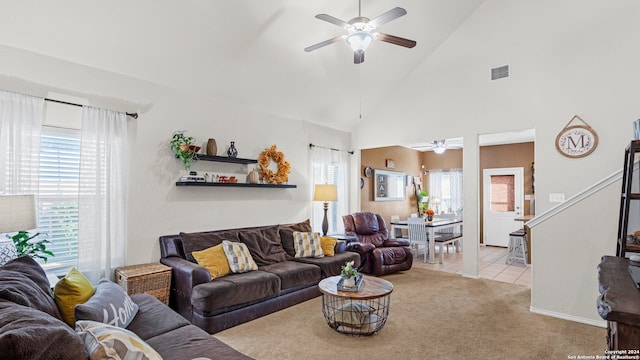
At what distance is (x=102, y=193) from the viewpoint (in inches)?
136

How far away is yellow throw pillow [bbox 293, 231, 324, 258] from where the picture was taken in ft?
15.3

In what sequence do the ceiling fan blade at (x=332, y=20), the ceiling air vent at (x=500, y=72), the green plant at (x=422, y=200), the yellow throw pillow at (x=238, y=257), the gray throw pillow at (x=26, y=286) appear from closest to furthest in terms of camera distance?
the gray throw pillow at (x=26, y=286) → the ceiling fan blade at (x=332, y=20) → the yellow throw pillow at (x=238, y=257) → the ceiling air vent at (x=500, y=72) → the green plant at (x=422, y=200)

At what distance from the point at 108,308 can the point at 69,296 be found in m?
0.28

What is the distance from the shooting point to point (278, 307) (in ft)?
12.3

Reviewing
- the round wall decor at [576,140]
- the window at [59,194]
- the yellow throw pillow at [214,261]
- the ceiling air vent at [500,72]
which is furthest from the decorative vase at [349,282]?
the ceiling air vent at [500,72]

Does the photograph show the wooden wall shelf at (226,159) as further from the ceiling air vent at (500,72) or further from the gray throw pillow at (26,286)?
the ceiling air vent at (500,72)

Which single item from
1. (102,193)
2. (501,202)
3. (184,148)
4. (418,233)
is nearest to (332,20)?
(184,148)

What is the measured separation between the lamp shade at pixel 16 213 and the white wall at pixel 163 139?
1.28 metres

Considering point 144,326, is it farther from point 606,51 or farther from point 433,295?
point 606,51

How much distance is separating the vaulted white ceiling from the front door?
4205 millimetres

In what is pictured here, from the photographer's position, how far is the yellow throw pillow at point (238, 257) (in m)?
3.76

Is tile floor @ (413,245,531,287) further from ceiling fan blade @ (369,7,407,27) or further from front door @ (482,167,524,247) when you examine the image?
ceiling fan blade @ (369,7,407,27)

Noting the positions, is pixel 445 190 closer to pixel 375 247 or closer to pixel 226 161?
pixel 375 247

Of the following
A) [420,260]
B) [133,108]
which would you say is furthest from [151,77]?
[420,260]
